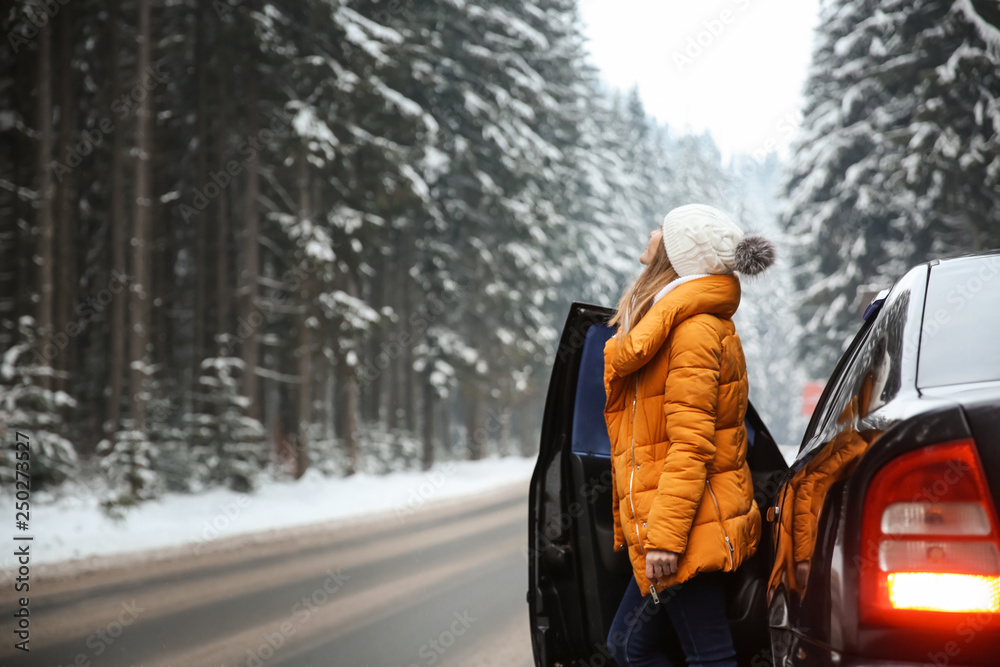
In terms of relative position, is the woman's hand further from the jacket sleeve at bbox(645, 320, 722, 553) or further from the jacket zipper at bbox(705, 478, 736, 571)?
the jacket zipper at bbox(705, 478, 736, 571)

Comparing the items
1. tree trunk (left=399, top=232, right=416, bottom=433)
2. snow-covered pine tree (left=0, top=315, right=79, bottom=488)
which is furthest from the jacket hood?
tree trunk (left=399, top=232, right=416, bottom=433)

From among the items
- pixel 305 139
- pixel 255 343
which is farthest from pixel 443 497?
pixel 305 139

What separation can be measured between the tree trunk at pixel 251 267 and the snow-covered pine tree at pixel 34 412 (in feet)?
12.4

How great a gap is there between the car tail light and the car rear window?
217mm

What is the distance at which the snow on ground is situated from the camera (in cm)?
992

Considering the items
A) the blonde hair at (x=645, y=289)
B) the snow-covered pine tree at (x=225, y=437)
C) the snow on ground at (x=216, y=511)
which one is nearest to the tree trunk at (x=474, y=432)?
the snow on ground at (x=216, y=511)

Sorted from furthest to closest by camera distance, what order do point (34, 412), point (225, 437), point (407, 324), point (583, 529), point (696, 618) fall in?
point (407, 324) < point (225, 437) < point (34, 412) < point (583, 529) < point (696, 618)

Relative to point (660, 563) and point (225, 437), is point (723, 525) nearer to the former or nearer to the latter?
point (660, 563)

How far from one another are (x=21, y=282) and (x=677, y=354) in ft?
63.4

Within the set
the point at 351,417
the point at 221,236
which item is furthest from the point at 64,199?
the point at 351,417

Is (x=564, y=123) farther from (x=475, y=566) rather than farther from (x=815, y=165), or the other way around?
(x=475, y=566)

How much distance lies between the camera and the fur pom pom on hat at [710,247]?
104 inches

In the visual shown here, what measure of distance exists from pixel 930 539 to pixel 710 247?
1222 mm

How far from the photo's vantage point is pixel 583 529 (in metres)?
3.17
